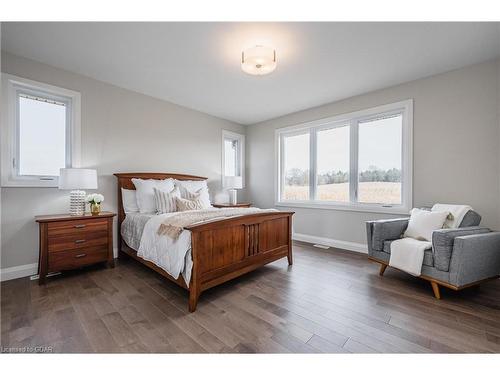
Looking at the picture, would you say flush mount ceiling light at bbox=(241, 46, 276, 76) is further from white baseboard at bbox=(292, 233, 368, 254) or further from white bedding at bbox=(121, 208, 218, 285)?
white baseboard at bbox=(292, 233, 368, 254)

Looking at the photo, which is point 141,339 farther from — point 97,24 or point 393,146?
point 393,146

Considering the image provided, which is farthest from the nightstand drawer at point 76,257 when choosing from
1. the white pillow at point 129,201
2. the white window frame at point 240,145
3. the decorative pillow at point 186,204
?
the white window frame at point 240,145

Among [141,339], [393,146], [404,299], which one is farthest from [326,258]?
[141,339]

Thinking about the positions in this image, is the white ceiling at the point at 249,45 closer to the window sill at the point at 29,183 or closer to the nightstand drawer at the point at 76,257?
the window sill at the point at 29,183

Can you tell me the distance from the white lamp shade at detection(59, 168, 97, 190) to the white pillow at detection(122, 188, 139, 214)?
635 mm

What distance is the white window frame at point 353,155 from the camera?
3.17 m

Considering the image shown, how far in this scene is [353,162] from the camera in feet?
12.4

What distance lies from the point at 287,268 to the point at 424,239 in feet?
5.26

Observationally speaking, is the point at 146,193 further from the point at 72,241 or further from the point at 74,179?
the point at 72,241

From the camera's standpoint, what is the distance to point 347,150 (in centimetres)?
386

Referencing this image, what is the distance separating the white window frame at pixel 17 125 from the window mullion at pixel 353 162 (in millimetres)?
4099

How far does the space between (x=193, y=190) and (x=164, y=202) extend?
2.73 feet

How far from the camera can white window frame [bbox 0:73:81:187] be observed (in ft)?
8.16

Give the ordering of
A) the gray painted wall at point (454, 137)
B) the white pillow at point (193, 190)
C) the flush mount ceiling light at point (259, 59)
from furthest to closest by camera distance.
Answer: the white pillow at point (193, 190) < the gray painted wall at point (454, 137) < the flush mount ceiling light at point (259, 59)
